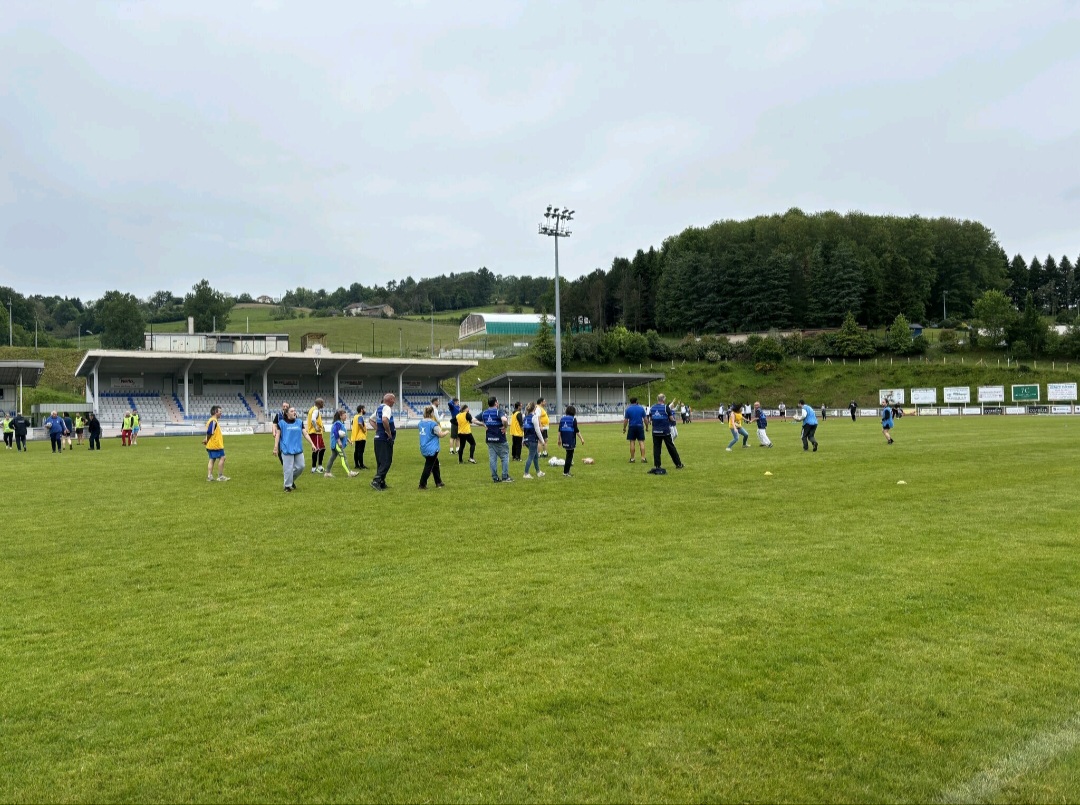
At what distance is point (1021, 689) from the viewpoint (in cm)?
452

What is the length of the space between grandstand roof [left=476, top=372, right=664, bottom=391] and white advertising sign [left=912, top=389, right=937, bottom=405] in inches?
904

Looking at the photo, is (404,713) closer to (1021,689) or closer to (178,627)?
(178,627)

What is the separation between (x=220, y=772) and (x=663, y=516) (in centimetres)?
809

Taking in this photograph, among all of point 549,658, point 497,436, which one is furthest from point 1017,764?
point 497,436

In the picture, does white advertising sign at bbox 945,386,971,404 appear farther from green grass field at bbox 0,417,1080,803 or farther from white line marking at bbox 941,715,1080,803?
white line marking at bbox 941,715,1080,803

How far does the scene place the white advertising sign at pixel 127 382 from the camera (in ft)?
179

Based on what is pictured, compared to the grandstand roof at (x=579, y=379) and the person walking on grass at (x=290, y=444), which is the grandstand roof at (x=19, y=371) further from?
the person walking on grass at (x=290, y=444)

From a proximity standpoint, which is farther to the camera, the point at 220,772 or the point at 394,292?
the point at 394,292

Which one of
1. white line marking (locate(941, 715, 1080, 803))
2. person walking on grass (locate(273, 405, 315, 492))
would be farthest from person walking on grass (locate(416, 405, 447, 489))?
white line marking (locate(941, 715, 1080, 803))

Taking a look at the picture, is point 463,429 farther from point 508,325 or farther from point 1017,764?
point 508,325

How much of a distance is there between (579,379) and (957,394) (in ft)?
109

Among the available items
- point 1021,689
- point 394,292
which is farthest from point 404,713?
point 394,292

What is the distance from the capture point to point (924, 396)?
2689 inches

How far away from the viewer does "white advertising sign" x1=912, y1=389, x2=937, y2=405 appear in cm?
6806
